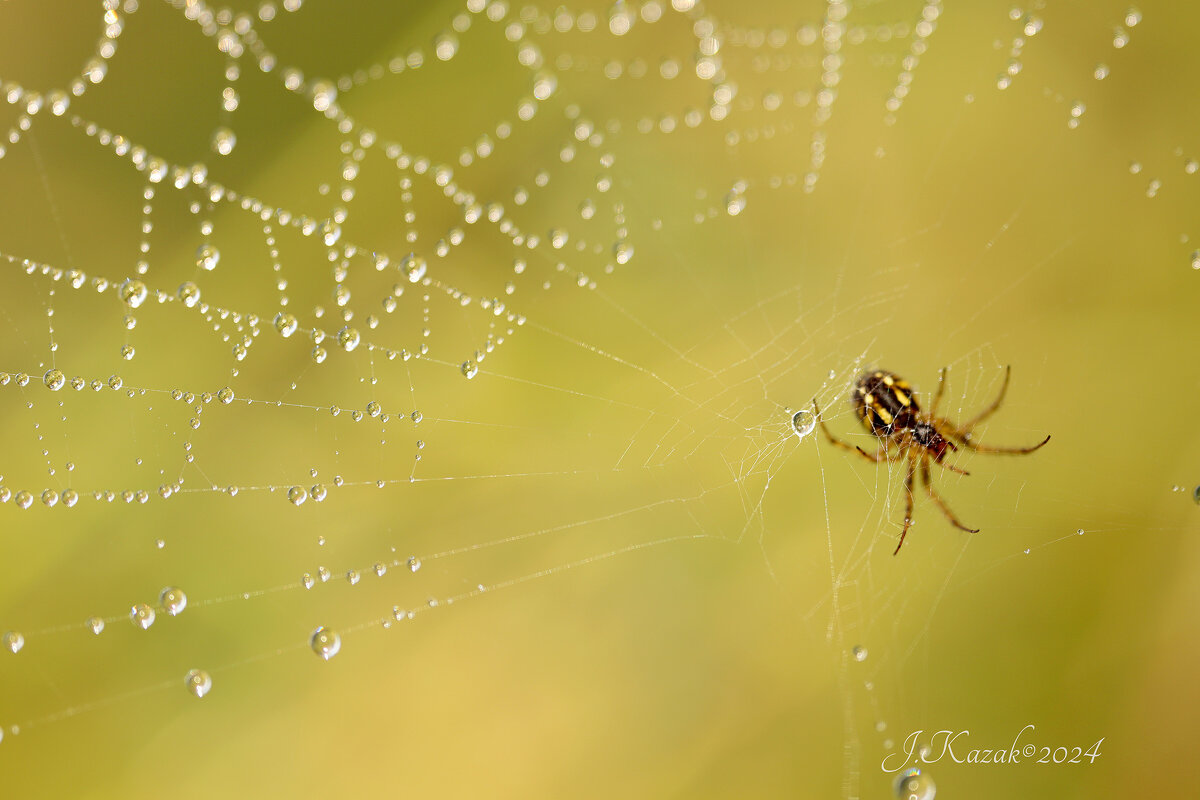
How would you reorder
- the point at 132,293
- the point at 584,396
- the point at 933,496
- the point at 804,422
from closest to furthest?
the point at 132,293
the point at 804,422
the point at 933,496
the point at 584,396

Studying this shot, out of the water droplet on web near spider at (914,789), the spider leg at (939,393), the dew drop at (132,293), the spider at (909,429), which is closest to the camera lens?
the water droplet on web near spider at (914,789)

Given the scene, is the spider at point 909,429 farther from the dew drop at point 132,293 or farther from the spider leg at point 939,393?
the dew drop at point 132,293

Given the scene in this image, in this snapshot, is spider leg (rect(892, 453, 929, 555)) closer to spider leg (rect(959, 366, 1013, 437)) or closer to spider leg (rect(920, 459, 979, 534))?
spider leg (rect(920, 459, 979, 534))

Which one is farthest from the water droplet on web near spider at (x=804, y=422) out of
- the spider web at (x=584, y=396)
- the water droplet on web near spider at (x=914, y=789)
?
the water droplet on web near spider at (x=914, y=789)

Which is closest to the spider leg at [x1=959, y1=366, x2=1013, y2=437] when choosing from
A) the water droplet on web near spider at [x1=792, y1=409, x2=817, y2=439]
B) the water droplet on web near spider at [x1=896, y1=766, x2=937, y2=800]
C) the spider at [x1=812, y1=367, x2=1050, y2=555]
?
the spider at [x1=812, y1=367, x2=1050, y2=555]

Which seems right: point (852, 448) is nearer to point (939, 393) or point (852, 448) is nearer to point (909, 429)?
point (909, 429)

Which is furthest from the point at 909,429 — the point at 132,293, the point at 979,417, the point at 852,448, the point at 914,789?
the point at 132,293
